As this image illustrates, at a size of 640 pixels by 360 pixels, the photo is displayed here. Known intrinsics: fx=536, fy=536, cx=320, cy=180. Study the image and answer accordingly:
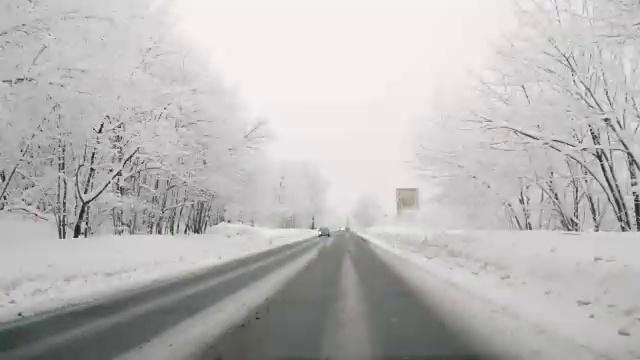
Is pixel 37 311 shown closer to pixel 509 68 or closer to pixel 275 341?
pixel 275 341

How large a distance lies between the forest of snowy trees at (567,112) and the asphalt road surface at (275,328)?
7.04 m

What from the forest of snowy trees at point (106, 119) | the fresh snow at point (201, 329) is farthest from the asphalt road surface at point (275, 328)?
the forest of snowy trees at point (106, 119)

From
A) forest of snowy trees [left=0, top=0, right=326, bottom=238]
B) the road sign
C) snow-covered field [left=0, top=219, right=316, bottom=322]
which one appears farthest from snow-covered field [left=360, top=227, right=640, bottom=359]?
the road sign

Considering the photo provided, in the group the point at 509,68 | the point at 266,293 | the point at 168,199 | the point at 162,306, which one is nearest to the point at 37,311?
the point at 162,306

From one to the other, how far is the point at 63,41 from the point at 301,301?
9208 mm

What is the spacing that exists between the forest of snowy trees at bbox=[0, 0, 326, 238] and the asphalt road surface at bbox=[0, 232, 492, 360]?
5.95 meters

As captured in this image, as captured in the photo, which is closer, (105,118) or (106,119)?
(105,118)

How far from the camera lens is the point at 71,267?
15266mm

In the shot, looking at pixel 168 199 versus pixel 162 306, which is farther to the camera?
pixel 168 199

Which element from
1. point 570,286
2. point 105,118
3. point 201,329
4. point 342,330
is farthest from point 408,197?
point 201,329

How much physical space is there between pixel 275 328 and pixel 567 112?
13189mm

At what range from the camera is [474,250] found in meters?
18.9

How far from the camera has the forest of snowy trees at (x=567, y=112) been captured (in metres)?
14.8

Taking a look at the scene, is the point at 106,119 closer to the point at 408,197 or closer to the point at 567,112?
the point at 567,112
